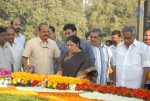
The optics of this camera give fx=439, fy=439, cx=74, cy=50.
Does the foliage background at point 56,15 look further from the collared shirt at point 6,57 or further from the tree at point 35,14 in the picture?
the collared shirt at point 6,57

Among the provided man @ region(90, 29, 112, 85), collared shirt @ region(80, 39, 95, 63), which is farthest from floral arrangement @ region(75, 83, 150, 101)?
man @ region(90, 29, 112, 85)

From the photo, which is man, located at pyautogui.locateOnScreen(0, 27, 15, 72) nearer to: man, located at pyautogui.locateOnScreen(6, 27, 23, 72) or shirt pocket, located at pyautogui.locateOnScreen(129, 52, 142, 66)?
man, located at pyautogui.locateOnScreen(6, 27, 23, 72)

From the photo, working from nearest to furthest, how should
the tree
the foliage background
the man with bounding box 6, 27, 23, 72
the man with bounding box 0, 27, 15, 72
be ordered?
1. the man with bounding box 0, 27, 15, 72
2. the man with bounding box 6, 27, 23, 72
3. the tree
4. the foliage background

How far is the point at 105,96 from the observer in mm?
6555

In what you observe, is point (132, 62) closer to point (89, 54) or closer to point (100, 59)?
point (89, 54)

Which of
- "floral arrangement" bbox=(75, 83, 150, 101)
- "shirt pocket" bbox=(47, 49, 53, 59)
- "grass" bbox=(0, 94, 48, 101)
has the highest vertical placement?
"shirt pocket" bbox=(47, 49, 53, 59)

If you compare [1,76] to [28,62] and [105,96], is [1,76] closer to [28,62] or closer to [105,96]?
[28,62]

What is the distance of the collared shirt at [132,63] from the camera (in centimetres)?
767

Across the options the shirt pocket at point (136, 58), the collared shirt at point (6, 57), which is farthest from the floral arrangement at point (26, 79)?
the shirt pocket at point (136, 58)

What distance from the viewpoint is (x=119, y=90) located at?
6664mm

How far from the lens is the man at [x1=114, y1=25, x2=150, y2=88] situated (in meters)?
7.65

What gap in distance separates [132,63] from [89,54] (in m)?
1.63

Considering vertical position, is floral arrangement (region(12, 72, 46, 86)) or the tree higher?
the tree

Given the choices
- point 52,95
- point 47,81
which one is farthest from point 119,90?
point 47,81
